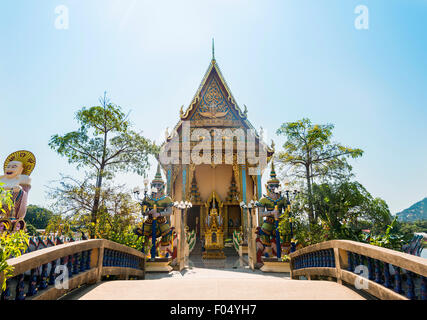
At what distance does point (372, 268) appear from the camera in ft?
9.33

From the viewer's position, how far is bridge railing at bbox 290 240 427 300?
2174 mm

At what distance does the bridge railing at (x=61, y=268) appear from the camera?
2.18 metres

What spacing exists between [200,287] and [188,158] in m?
11.7

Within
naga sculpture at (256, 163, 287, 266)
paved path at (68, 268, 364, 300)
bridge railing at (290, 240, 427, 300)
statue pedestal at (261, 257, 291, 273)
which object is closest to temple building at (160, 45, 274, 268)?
naga sculpture at (256, 163, 287, 266)

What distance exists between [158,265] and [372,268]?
7659 millimetres

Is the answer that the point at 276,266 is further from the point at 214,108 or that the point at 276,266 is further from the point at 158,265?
the point at 214,108

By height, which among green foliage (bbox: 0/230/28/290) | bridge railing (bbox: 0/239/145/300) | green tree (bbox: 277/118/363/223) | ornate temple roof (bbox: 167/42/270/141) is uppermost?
ornate temple roof (bbox: 167/42/270/141)

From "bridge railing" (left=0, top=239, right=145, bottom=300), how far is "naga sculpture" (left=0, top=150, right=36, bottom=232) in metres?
5.66

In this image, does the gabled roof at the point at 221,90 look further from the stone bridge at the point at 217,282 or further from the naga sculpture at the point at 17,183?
the stone bridge at the point at 217,282

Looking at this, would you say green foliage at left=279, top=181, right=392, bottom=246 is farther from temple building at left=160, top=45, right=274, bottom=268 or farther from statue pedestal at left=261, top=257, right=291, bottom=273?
temple building at left=160, top=45, right=274, bottom=268

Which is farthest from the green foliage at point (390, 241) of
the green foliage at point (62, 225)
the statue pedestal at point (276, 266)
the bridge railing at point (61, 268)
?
the green foliage at point (62, 225)

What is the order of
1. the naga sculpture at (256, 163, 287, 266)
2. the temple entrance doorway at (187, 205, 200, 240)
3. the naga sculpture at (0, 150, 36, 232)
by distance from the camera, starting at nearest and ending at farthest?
the naga sculpture at (0, 150, 36, 232)
the naga sculpture at (256, 163, 287, 266)
the temple entrance doorway at (187, 205, 200, 240)

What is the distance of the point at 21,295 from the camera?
2.16 metres
